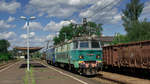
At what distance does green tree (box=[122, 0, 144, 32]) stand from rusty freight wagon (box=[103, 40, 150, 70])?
30.4m

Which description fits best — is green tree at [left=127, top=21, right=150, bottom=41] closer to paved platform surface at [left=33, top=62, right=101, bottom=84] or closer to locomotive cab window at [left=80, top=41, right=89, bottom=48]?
locomotive cab window at [left=80, top=41, right=89, bottom=48]

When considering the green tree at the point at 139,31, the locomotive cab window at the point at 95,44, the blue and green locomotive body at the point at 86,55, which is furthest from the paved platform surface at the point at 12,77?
the green tree at the point at 139,31

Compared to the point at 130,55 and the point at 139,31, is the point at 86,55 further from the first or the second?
the point at 139,31

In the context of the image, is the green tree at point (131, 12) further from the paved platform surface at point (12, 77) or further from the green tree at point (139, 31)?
the paved platform surface at point (12, 77)

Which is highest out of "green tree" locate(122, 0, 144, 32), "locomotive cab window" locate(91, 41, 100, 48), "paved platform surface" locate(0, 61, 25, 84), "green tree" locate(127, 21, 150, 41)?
"green tree" locate(122, 0, 144, 32)

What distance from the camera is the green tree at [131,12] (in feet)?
159

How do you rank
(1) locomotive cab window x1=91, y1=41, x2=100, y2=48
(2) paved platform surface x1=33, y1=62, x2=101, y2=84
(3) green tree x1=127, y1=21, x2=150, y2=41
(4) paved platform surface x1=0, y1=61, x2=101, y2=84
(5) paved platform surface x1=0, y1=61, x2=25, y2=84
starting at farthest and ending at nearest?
(3) green tree x1=127, y1=21, x2=150, y2=41
(1) locomotive cab window x1=91, y1=41, x2=100, y2=48
(5) paved platform surface x1=0, y1=61, x2=25, y2=84
(4) paved platform surface x1=0, y1=61, x2=101, y2=84
(2) paved platform surface x1=33, y1=62, x2=101, y2=84

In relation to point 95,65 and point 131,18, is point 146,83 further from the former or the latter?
point 131,18

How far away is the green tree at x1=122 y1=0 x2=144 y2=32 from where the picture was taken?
4856 cm

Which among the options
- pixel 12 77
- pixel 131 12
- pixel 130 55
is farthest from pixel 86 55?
pixel 131 12

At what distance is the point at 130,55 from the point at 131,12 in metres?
36.6

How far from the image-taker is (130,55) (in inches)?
613

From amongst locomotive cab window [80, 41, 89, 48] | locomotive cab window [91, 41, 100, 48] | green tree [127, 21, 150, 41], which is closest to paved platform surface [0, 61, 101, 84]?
locomotive cab window [80, 41, 89, 48]

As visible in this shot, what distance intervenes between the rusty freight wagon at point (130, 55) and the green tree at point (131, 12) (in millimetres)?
30424
